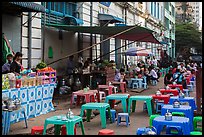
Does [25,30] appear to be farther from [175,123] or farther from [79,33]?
[175,123]

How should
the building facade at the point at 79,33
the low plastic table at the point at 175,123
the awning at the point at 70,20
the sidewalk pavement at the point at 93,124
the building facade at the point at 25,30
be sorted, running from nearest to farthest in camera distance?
the low plastic table at the point at 175,123
the sidewalk pavement at the point at 93,124
the building facade at the point at 25,30
the building facade at the point at 79,33
the awning at the point at 70,20

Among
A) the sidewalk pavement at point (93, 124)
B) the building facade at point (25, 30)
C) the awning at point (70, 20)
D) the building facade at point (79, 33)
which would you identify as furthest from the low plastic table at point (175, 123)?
the awning at point (70, 20)

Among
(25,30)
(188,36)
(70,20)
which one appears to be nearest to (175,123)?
(25,30)

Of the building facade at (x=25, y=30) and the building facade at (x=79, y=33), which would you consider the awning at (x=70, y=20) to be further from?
the building facade at (x=25, y=30)

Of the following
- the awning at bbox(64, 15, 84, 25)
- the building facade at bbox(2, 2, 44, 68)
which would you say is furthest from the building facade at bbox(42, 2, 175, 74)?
the building facade at bbox(2, 2, 44, 68)

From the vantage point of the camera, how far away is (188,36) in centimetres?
5850

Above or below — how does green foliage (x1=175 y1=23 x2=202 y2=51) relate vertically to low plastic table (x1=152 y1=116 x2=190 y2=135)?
above

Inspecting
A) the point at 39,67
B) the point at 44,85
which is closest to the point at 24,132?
the point at 44,85

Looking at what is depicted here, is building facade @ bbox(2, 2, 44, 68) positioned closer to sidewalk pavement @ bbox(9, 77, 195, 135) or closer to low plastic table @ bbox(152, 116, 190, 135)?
sidewalk pavement @ bbox(9, 77, 195, 135)

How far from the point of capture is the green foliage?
189 ft

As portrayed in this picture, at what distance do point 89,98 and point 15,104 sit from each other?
12.2ft

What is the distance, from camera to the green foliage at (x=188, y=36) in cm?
5747

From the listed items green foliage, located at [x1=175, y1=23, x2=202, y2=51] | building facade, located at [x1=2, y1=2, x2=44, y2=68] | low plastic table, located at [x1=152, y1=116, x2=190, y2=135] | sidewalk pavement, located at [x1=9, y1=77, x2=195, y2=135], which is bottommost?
sidewalk pavement, located at [x1=9, y1=77, x2=195, y2=135]

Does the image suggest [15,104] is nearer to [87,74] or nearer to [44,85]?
[44,85]
